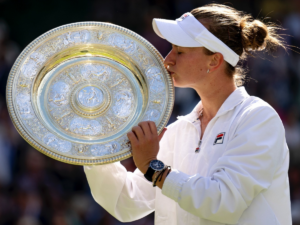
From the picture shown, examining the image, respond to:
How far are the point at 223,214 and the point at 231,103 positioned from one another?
569 mm

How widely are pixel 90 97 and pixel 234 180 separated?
2.69 feet

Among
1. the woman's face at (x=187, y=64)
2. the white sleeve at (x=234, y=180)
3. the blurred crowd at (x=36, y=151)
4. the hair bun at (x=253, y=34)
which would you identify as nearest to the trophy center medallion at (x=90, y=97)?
the woman's face at (x=187, y=64)

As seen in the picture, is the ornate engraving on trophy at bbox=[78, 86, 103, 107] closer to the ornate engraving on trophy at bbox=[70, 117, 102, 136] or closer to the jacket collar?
the ornate engraving on trophy at bbox=[70, 117, 102, 136]

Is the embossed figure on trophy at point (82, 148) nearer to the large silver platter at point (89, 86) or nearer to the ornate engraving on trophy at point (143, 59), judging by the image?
the large silver platter at point (89, 86)

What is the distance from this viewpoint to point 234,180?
6.63 feet

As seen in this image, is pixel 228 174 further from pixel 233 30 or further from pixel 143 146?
pixel 233 30

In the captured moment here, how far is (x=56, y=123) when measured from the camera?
7.62 feet

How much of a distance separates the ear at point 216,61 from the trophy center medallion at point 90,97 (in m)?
0.57

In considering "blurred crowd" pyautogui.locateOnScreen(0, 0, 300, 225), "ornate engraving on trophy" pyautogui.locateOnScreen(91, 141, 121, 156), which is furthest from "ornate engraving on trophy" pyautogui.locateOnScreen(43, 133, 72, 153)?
"blurred crowd" pyautogui.locateOnScreen(0, 0, 300, 225)

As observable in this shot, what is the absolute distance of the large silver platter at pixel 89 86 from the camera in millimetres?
2246

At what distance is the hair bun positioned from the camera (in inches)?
95.2

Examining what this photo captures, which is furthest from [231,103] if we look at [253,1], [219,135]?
[253,1]

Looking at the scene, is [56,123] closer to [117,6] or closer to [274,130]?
[274,130]

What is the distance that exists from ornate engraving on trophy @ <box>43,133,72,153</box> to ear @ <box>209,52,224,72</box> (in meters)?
0.79
